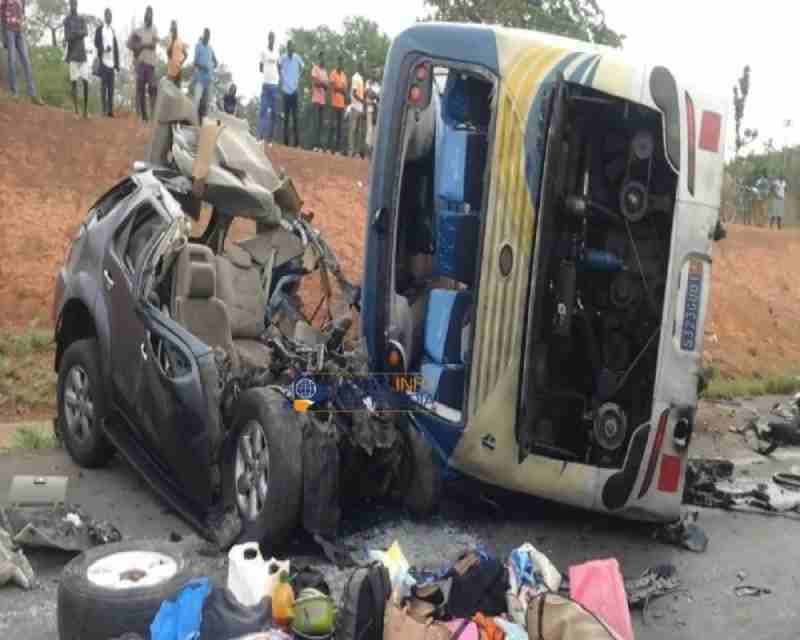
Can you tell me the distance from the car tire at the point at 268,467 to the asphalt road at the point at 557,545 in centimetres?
28

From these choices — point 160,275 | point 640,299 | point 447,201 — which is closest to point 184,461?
point 160,275

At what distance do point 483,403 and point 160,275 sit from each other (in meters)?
2.02

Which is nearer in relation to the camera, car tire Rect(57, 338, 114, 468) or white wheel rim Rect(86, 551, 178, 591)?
white wheel rim Rect(86, 551, 178, 591)

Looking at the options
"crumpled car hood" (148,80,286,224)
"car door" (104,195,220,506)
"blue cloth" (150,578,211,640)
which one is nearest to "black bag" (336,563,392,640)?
"blue cloth" (150,578,211,640)

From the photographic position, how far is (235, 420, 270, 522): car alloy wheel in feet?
15.3

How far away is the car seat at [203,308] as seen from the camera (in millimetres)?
5594

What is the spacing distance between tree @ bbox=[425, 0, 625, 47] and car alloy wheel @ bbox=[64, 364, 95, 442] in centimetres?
2069

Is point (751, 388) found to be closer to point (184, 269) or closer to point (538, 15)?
point (184, 269)

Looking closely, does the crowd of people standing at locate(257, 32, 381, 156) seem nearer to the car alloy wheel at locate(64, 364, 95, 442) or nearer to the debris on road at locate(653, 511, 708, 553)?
the car alloy wheel at locate(64, 364, 95, 442)

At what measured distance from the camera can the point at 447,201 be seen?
5164 millimetres

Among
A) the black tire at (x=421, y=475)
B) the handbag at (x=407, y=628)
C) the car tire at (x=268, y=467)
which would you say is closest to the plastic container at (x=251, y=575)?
the handbag at (x=407, y=628)

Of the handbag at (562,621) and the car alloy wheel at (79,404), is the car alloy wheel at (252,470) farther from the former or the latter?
the handbag at (562,621)

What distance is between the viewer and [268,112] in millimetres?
16281

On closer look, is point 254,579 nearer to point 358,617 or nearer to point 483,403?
point 358,617
